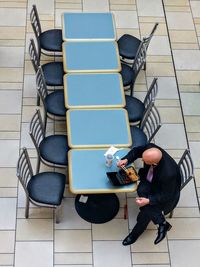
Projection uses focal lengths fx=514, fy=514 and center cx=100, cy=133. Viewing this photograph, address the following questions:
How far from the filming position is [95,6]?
911 centimetres

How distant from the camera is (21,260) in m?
6.17

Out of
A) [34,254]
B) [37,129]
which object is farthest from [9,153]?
[34,254]

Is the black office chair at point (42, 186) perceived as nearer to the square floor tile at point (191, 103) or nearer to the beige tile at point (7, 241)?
the beige tile at point (7, 241)

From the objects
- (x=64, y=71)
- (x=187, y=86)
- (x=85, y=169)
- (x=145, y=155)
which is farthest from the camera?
(x=187, y=86)

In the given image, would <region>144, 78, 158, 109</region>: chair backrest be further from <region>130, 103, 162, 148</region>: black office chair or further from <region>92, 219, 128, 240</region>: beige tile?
<region>92, 219, 128, 240</region>: beige tile

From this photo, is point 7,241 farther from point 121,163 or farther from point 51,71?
point 51,71

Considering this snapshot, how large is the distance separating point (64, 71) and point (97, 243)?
2.40m

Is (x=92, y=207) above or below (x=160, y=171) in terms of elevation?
below

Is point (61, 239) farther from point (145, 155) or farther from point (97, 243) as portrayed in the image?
point (145, 155)

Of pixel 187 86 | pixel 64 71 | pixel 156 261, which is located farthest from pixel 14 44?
pixel 156 261

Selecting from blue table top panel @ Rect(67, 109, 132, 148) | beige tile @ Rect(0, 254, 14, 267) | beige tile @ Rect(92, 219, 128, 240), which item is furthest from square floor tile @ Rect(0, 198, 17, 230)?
blue table top panel @ Rect(67, 109, 132, 148)

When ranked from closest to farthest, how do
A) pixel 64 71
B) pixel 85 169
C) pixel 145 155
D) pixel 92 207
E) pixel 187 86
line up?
pixel 145 155
pixel 85 169
pixel 92 207
pixel 64 71
pixel 187 86

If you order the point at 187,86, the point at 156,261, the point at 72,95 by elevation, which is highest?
the point at 72,95

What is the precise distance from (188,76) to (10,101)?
2860 millimetres
